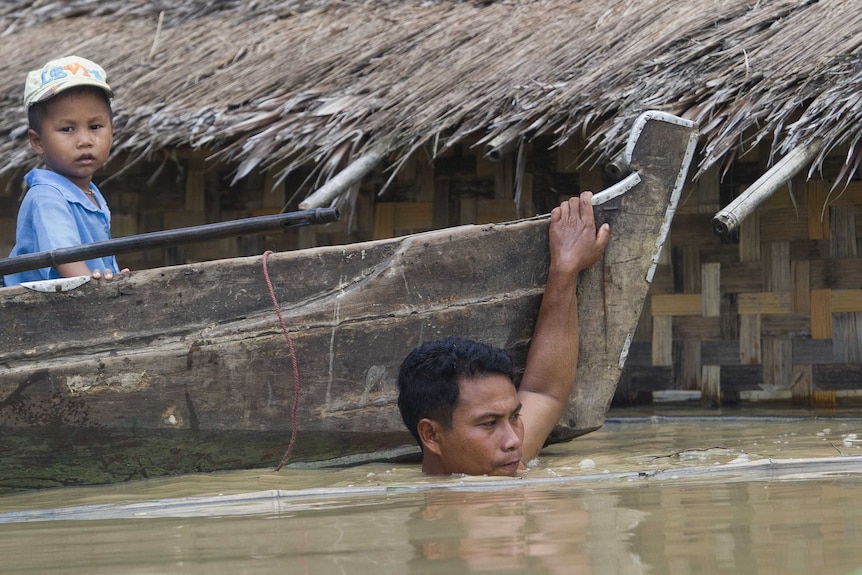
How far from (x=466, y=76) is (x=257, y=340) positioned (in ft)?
7.11

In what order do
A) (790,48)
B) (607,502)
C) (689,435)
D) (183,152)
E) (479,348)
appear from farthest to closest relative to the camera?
(183,152) → (790,48) → (689,435) → (479,348) → (607,502)

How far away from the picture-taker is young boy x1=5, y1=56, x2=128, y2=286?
3426 mm

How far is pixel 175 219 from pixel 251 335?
9.08 ft

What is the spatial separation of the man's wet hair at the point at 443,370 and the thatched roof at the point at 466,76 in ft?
4.53

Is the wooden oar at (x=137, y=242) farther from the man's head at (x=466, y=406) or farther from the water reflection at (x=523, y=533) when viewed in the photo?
the water reflection at (x=523, y=533)

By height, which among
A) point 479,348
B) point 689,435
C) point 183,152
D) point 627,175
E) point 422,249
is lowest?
point 689,435

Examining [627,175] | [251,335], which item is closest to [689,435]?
[627,175]

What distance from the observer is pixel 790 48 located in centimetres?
436

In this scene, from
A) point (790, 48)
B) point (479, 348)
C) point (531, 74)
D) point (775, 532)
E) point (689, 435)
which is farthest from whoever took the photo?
point (531, 74)

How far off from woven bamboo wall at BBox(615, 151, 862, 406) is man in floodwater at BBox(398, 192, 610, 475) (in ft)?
5.61

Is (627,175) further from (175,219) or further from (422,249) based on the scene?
(175,219)

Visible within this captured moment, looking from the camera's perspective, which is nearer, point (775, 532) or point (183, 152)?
point (775, 532)

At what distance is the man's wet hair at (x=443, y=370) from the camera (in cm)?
299

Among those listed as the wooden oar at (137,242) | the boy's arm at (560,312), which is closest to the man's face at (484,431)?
the boy's arm at (560,312)
